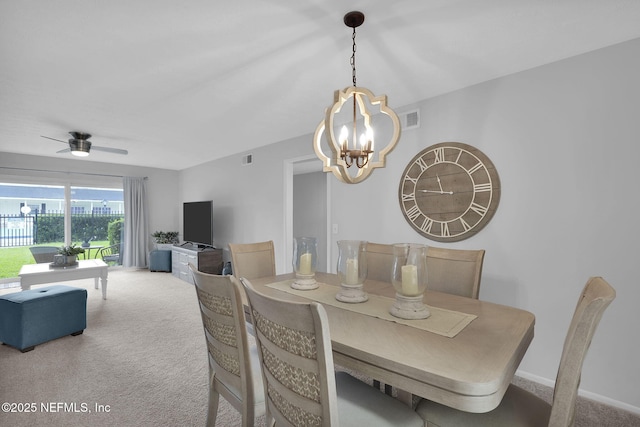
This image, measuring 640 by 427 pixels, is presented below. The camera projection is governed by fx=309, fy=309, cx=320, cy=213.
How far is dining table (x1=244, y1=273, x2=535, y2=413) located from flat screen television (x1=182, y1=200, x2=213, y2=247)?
4576 mm

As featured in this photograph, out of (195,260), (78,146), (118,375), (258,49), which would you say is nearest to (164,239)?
(195,260)

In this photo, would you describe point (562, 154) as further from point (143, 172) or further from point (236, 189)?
point (143, 172)

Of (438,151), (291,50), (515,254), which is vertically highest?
(291,50)

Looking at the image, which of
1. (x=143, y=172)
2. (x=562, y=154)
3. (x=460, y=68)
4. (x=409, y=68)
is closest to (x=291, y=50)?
(x=409, y=68)

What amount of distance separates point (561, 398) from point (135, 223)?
7518mm

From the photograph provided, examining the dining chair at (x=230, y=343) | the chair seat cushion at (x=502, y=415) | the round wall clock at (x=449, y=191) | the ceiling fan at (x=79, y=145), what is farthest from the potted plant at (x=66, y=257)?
the chair seat cushion at (x=502, y=415)

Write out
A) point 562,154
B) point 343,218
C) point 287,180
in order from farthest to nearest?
point 287,180 < point 343,218 < point 562,154

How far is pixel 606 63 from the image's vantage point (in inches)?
82.5

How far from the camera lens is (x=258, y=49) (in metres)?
2.10

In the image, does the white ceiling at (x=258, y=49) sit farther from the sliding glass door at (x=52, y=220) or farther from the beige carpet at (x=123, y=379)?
the sliding glass door at (x=52, y=220)

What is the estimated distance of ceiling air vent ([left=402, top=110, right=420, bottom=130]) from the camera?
3.03 metres

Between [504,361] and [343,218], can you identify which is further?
[343,218]

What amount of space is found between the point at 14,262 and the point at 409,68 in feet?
23.9

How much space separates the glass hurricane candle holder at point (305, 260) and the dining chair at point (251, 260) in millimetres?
614
